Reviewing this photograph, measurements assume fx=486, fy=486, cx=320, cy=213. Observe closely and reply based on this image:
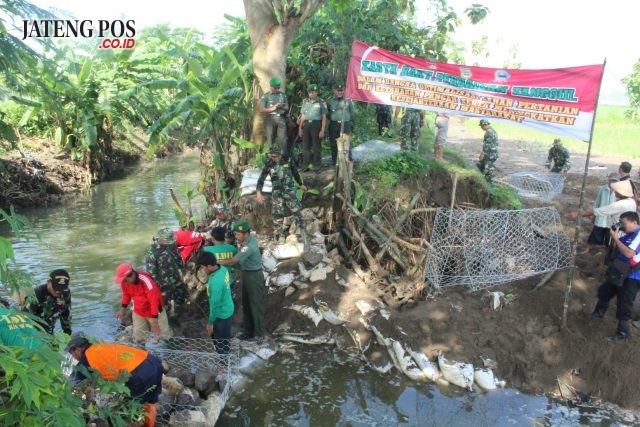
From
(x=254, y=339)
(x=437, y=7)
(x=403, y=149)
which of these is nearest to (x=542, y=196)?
(x=403, y=149)

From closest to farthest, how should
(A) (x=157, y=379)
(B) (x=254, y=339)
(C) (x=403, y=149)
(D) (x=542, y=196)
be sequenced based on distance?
(A) (x=157, y=379)
(B) (x=254, y=339)
(D) (x=542, y=196)
(C) (x=403, y=149)

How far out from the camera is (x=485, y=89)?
7.01 m

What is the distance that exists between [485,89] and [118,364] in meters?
5.87

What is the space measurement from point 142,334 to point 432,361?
12.5ft

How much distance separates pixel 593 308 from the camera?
6.85 metres

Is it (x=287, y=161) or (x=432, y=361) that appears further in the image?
(x=287, y=161)

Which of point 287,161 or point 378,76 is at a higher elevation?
point 378,76

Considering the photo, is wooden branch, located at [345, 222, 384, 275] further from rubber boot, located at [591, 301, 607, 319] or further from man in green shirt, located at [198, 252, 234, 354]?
rubber boot, located at [591, 301, 607, 319]

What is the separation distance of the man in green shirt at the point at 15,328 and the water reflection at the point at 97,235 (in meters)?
3.51

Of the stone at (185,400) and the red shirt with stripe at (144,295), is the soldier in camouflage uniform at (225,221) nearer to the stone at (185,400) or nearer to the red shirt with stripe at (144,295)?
the red shirt with stripe at (144,295)

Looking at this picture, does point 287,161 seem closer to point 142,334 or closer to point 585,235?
point 142,334

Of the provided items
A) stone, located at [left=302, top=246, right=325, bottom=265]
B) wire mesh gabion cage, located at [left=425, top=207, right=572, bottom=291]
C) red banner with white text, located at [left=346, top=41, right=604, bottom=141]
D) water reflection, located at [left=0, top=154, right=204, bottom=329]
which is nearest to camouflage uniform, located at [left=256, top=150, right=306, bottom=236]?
stone, located at [left=302, top=246, right=325, bottom=265]

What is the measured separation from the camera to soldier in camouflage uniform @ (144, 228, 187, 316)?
6.66 m

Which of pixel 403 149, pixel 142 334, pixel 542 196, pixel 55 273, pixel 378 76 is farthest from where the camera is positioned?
pixel 403 149
